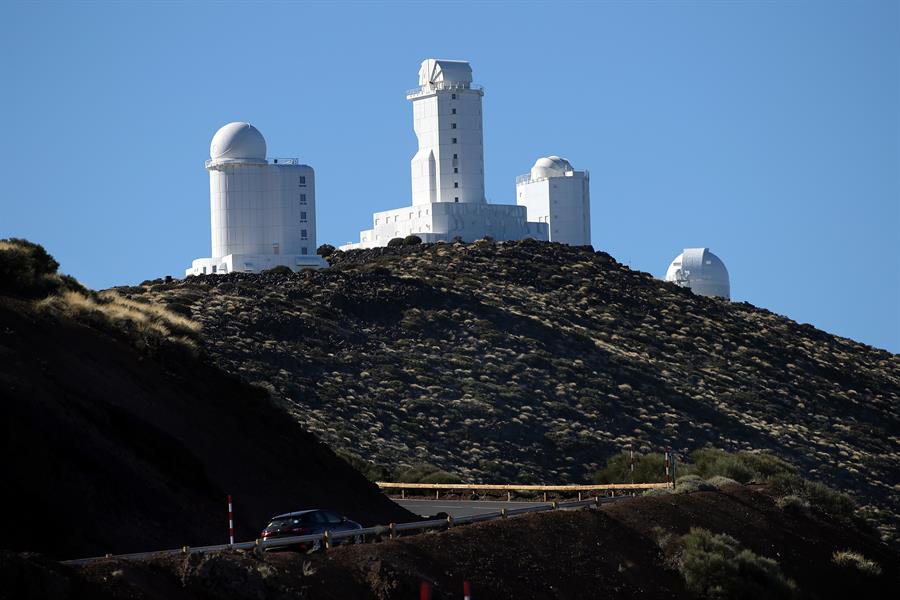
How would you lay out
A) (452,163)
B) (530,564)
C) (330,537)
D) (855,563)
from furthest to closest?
(452,163)
(855,563)
(530,564)
(330,537)

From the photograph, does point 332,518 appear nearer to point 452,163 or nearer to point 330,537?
point 330,537

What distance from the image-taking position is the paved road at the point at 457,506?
34000 mm

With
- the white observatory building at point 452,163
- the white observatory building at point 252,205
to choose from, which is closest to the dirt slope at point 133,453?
the white observatory building at point 252,205

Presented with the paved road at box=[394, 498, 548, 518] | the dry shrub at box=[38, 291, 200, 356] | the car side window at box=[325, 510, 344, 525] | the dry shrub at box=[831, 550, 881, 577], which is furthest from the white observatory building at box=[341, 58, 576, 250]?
the car side window at box=[325, 510, 344, 525]

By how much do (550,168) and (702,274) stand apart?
449 inches

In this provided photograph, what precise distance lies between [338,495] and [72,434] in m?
7.74

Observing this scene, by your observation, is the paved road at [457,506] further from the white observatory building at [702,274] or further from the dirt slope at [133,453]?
the white observatory building at [702,274]

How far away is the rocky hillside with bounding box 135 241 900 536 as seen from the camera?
53.1 m

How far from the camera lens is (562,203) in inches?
3669

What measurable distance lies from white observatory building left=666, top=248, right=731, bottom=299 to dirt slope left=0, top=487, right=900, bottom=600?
196 ft

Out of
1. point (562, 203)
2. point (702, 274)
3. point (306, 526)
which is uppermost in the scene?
point (562, 203)

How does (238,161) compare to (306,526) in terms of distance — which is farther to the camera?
(238,161)

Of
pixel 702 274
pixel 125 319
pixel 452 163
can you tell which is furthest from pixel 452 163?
pixel 125 319

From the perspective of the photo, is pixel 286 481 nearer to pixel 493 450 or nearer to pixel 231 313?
pixel 493 450
